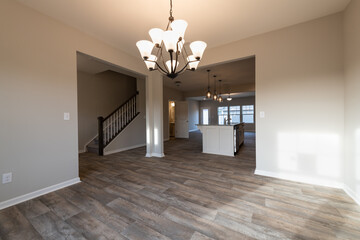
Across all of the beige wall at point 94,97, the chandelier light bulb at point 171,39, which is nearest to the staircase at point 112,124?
the beige wall at point 94,97

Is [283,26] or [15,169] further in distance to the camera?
[283,26]

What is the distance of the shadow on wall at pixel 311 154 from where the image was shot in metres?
2.30

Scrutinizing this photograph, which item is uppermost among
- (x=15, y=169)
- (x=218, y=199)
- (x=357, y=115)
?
(x=357, y=115)

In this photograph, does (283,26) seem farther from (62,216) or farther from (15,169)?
(15,169)

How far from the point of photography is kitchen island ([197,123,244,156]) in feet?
14.0

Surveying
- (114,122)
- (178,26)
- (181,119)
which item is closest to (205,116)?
(181,119)

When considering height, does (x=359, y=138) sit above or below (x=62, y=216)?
above

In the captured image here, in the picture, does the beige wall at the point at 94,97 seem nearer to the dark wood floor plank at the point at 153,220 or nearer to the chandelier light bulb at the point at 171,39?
the dark wood floor plank at the point at 153,220

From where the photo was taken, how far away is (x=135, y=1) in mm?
1982

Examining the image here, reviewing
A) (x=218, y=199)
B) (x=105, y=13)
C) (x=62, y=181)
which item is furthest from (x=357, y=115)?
(x=62, y=181)

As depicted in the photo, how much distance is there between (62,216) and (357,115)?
3.91m

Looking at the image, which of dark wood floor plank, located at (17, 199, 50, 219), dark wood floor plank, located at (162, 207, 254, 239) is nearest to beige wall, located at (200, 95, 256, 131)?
dark wood floor plank, located at (162, 207, 254, 239)

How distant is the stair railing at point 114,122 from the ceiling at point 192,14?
276cm

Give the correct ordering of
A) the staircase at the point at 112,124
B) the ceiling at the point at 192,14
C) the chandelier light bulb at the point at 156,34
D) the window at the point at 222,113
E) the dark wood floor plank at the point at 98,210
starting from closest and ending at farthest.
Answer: the dark wood floor plank at the point at 98,210 → the chandelier light bulb at the point at 156,34 → the ceiling at the point at 192,14 → the staircase at the point at 112,124 → the window at the point at 222,113
